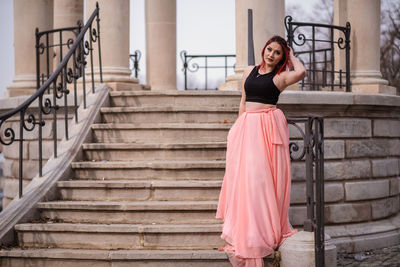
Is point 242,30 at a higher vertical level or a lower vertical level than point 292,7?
lower

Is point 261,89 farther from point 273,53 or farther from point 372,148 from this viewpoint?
point 372,148

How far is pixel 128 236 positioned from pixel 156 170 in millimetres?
1222

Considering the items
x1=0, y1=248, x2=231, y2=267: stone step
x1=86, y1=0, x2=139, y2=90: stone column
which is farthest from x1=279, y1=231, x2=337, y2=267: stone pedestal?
x1=86, y1=0, x2=139, y2=90: stone column

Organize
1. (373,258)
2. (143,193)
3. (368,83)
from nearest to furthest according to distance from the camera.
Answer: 1. (143,193)
2. (373,258)
3. (368,83)

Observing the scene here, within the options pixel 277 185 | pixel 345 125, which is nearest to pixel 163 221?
pixel 277 185

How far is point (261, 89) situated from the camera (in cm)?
598

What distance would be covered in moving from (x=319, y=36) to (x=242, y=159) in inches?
1251

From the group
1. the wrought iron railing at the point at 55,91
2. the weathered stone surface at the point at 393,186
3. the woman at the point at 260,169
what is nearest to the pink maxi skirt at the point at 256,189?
the woman at the point at 260,169

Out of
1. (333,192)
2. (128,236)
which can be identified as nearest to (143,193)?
(128,236)

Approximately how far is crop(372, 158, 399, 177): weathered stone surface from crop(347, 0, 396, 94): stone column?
4.80ft

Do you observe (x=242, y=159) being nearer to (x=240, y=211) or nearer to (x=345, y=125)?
(x=240, y=211)

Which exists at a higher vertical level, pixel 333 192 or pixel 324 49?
pixel 324 49

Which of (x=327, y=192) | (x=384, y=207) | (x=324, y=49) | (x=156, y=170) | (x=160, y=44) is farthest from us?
(x=160, y=44)

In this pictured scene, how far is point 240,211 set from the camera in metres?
5.79
